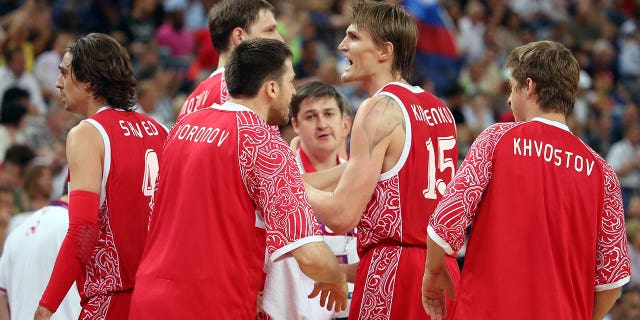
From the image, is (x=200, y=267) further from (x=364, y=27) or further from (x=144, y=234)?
(x=364, y=27)

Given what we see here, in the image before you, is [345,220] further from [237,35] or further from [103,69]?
[237,35]

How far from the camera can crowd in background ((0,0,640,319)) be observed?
1211cm

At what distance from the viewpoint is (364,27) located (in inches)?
240

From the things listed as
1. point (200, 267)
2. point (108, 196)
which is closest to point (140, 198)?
point (108, 196)

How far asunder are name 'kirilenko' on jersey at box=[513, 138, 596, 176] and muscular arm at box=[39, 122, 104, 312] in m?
2.26

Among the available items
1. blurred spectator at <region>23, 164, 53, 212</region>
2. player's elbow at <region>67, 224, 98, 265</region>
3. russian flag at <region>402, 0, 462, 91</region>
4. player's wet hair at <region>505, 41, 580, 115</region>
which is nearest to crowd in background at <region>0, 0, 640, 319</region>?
blurred spectator at <region>23, 164, 53, 212</region>

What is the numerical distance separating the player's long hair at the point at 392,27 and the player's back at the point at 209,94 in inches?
35.8

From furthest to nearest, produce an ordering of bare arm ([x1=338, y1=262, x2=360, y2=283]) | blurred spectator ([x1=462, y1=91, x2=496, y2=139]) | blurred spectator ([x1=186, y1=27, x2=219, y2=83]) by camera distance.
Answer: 1. blurred spectator ([x1=462, y1=91, x2=496, y2=139])
2. blurred spectator ([x1=186, y1=27, x2=219, y2=83])
3. bare arm ([x1=338, y1=262, x2=360, y2=283])

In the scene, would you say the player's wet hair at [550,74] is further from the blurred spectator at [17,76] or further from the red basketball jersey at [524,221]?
the blurred spectator at [17,76]

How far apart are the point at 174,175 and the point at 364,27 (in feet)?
5.62

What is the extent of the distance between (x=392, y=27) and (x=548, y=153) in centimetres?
142

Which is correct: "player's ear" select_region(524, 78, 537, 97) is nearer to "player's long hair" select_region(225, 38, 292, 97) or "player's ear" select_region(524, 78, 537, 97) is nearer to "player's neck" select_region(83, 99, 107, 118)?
"player's long hair" select_region(225, 38, 292, 97)

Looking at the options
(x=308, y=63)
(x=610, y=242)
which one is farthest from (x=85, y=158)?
(x=308, y=63)

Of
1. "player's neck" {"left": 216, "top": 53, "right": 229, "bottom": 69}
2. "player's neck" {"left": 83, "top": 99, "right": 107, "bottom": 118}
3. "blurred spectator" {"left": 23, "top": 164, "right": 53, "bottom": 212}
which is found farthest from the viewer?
"blurred spectator" {"left": 23, "top": 164, "right": 53, "bottom": 212}
